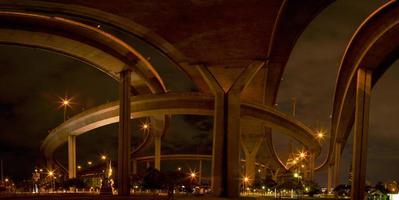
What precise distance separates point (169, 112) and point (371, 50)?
21.1m

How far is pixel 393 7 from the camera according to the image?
29.6m

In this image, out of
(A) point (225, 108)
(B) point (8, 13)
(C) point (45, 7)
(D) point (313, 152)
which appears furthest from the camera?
(D) point (313, 152)

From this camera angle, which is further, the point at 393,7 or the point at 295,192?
the point at 295,192

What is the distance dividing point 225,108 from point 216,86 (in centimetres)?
178

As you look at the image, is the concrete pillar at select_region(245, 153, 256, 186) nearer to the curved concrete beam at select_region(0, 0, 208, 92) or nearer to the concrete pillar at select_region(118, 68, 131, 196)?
the concrete pillar at select_region(118, 68, 131, 196)

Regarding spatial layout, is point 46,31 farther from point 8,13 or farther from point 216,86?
point 216,86

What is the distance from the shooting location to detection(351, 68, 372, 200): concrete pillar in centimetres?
3669

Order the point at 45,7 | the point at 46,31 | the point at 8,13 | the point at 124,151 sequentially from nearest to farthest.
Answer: the point at 45,7, the point at 8,13, the point at 46,31, the point at 124,151

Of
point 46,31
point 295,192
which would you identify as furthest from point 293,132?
point 46,31

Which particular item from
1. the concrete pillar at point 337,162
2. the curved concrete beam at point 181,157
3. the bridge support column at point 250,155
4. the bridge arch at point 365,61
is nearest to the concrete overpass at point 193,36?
the bridge arch at point 365,61

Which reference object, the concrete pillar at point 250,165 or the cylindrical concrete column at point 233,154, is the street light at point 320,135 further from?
the cylindrical concrete column at point 233,154

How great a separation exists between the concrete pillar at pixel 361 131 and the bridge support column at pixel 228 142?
324 inches

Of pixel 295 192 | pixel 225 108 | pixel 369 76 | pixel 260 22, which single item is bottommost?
pixel 295 192

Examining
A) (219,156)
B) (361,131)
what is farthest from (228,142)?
(361,131)
